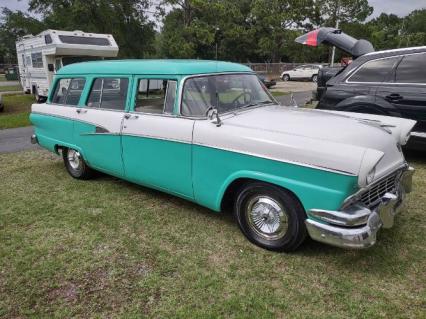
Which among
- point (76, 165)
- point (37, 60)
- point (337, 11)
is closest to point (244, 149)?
point (76, 165)

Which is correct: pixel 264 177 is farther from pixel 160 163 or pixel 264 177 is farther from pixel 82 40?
pixel 82 40

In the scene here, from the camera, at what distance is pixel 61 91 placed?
553cm

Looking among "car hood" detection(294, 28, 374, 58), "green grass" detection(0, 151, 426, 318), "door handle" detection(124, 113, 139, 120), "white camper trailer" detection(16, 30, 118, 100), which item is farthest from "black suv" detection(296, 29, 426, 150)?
"white camper trailer" detection(16, 30, 118, 100)

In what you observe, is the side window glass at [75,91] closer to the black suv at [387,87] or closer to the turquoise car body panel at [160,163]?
the turquoise car body panel at [160,163]

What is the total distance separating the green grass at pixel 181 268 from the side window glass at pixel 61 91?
1.77m

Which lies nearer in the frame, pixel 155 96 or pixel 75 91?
pixel 155 96

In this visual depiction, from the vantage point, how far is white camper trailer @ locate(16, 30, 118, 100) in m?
13.5

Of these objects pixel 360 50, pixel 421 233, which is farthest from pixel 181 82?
pixel 360 50

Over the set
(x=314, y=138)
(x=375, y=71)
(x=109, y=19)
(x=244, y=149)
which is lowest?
(x=244, y=149)

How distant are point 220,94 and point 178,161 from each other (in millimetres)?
880

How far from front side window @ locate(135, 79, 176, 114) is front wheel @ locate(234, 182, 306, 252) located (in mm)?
1293

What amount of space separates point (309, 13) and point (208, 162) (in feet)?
142

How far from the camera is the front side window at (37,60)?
575 inches

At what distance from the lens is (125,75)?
175 inches
